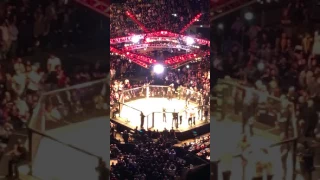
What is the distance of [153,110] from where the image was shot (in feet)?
15.4

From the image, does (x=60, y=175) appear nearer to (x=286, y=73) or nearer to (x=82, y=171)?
(x=82, y=171)

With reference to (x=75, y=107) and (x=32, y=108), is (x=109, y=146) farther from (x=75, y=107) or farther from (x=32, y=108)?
(x=32, y=108)

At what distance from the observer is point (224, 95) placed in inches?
181

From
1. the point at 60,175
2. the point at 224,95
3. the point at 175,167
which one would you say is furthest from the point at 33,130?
the point at 224,95

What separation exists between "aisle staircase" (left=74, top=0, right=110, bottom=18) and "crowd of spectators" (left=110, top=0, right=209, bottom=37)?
81 millimetres

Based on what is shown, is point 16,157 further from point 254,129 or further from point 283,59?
point 283,59

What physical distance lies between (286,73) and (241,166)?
3.61 feet

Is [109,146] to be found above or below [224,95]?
below

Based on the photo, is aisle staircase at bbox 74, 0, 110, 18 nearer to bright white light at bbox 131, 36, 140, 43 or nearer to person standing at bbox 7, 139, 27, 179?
bright white light at bbox 131, 36, 140, 43

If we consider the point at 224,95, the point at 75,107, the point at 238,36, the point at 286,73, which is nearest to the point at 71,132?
the point at 75,107

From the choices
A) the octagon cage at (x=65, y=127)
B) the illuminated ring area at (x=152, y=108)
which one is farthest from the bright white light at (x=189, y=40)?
the octagon cage at (x=65, y=127)

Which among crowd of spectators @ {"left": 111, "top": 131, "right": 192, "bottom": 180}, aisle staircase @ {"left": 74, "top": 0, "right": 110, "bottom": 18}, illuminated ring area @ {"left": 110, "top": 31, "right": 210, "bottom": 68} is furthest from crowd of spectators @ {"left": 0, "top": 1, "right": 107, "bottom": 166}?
crowd of spectators @ {"left": 111, "top": 131, "right": 192, "bottom": 180}

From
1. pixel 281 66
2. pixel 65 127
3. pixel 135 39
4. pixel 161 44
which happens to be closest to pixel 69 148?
pixel 65 127

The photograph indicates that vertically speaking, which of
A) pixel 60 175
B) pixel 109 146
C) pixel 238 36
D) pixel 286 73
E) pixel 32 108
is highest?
pixel 238 36
